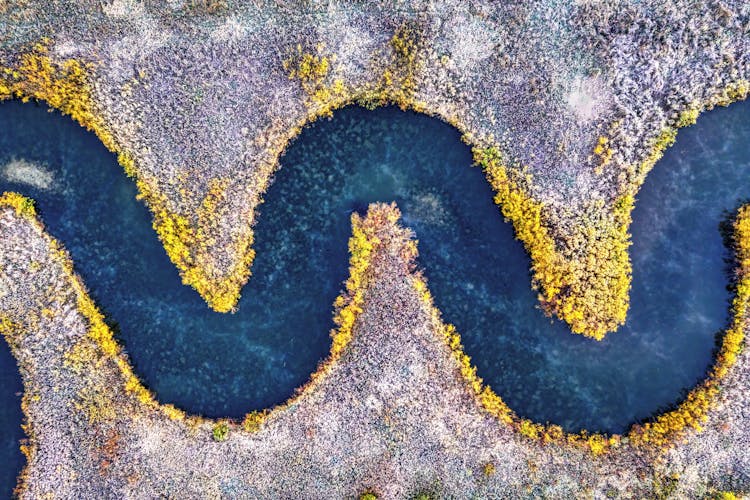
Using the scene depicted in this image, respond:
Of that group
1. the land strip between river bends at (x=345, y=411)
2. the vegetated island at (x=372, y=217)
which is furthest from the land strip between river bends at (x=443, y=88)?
the land strip between river bends at (x=345, y=411)

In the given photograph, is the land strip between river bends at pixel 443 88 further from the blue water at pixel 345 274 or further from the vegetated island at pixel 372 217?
the blue water at pixel 345 274

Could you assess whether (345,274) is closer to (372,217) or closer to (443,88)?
(372,217)

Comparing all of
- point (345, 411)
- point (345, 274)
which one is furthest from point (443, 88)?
point (345, 411)

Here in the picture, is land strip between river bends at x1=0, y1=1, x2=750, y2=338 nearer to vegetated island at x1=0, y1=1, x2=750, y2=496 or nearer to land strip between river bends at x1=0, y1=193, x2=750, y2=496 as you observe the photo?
vegetated island at x1=0, y1=1, x2=750, y2=496

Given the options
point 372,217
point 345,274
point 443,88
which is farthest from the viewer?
point 345,274

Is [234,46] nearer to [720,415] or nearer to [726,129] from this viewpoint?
[726,129]

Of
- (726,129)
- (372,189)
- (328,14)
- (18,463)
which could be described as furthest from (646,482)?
(18,463)
